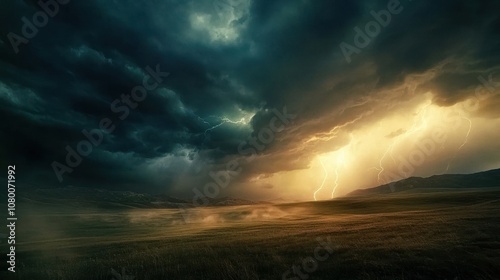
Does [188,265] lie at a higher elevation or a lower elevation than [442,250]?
higher

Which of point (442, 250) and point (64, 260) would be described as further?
point (64, 260)

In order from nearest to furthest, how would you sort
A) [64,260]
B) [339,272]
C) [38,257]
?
[339,272] < [64,260] < [38,257]

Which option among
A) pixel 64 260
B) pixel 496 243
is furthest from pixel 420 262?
pixel 64 260

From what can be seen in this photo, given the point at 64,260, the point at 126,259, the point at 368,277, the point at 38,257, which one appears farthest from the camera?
the point at 38,257

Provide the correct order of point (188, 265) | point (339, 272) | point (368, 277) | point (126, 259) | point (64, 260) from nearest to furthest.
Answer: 1. point (368, 277)
2. point (339, 272)
3. point (188, 265)
4. point (126, 259)
5. point (64, 260)

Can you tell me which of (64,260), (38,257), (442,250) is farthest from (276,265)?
(38,257)

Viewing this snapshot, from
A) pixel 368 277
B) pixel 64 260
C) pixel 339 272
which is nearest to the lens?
pixel 368 277

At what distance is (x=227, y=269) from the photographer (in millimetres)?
14727

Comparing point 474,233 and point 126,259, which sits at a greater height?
point 126,259

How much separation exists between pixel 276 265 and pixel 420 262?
7.04 metres

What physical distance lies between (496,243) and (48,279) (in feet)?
84.6

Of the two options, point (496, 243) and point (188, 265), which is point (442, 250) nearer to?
point (496, 243)

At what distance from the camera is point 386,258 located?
14898 mm

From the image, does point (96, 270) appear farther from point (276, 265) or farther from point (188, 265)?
point (276, 265)
